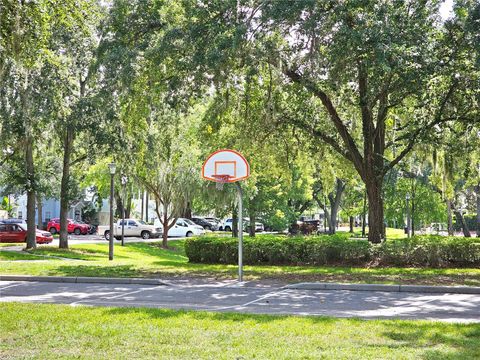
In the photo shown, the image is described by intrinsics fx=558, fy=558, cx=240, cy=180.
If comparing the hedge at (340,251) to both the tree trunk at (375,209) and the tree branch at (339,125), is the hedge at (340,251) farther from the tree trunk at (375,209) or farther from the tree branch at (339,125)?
the tree branch at (339,125)

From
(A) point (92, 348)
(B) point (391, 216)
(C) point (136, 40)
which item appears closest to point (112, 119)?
(C) point (136, 40)

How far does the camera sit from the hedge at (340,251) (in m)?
17.6

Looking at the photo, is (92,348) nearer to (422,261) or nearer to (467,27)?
(467,27)

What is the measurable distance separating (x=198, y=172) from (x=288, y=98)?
51.6 ft

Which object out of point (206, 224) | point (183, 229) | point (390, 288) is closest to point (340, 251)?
point (390, 288)

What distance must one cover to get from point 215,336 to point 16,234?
3274 centimetres

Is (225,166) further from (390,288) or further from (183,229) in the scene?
(183,229)

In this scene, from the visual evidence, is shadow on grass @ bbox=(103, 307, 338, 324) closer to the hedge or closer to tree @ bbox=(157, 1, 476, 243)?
tree @ bbox=(157, 1, 476, 243)

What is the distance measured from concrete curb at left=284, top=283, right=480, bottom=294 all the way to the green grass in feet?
15.7

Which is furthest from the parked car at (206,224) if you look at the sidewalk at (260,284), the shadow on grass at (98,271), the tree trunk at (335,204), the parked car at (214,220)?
the sidewalk at (260,284)

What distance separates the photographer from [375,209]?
64.6 feet

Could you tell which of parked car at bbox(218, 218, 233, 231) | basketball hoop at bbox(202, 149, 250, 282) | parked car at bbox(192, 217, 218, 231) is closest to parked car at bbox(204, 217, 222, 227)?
parked car at bbox(192, 217, 218, 231)

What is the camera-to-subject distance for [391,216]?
48062mm

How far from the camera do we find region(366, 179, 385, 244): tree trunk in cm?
1958
